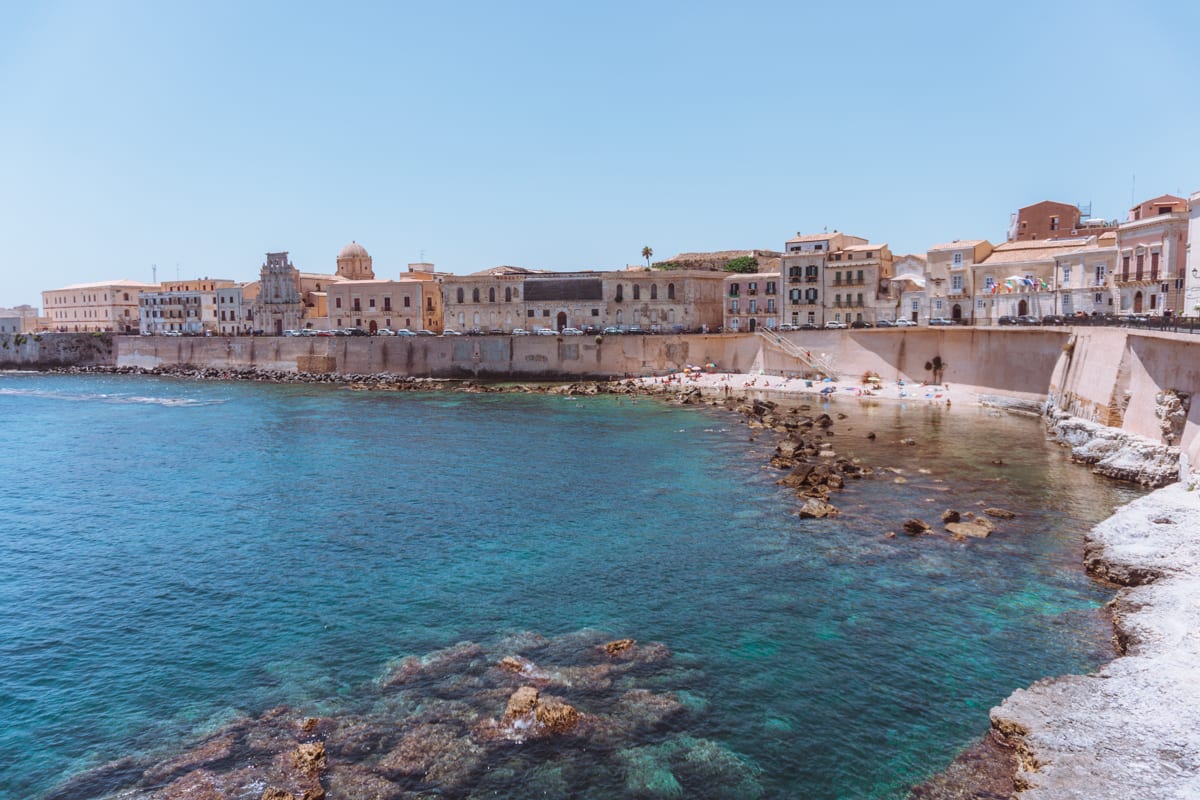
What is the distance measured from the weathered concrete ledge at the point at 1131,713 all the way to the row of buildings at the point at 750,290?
3378cm

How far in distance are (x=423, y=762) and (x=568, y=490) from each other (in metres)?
21.3

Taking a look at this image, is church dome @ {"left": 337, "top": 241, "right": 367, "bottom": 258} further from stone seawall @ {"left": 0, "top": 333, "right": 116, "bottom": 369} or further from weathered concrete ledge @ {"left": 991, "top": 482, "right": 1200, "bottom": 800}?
weathered concrete ledge @ {"left": 991, "top": 482, "right": 1200, "bottom": 800}

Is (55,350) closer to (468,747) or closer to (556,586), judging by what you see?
(556,586)

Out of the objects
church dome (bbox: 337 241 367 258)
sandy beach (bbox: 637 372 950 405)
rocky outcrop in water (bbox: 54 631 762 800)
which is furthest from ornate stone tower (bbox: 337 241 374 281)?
rocky outcrop in water (bbox: 54 631 762 800)

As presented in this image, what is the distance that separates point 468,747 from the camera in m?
15.3

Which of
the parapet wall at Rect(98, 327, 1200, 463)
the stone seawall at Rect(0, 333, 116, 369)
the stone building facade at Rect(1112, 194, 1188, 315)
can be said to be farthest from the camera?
the stone seawall at Rect(0, 333, 116, 369)

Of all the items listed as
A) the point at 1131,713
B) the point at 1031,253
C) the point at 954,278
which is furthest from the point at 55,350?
the point at 1131,713

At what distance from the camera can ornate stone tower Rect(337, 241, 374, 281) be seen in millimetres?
114062

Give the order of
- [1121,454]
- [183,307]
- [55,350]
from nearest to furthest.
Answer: [1121,454] → [55,350] → [183,307]

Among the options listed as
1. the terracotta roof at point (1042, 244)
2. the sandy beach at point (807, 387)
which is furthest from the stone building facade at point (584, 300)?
the terracotta roof at point (1042, 244)

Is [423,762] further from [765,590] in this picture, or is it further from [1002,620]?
[1002,620]

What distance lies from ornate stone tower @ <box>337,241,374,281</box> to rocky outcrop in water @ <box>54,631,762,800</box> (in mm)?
102517

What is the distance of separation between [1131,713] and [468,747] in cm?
1209

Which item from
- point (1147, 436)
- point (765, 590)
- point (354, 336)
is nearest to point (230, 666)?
point (765, 590)
